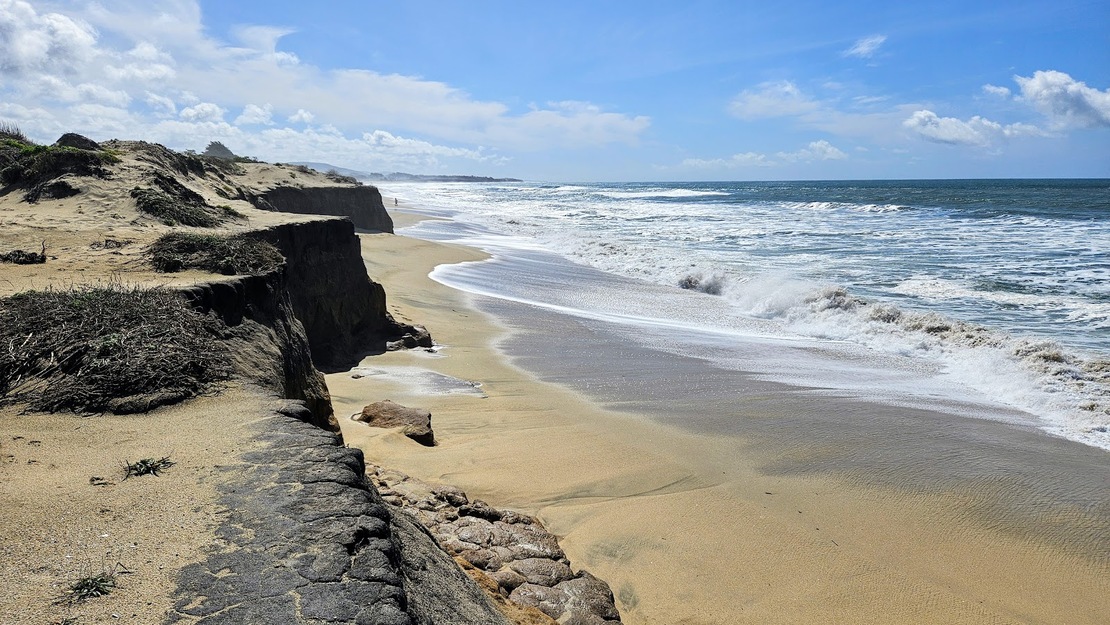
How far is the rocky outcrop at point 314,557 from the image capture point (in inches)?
85.3

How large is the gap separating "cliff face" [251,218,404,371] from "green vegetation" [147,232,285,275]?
1.48 m

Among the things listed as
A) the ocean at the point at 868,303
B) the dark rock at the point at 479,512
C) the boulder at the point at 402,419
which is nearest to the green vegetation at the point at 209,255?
the boulder at the point at 402,419

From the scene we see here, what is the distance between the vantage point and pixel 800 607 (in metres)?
4.20

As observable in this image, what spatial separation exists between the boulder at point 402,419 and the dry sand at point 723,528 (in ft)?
0.47

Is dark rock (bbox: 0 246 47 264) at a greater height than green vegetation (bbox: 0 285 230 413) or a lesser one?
greater

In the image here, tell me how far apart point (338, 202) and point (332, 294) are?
1742 cm

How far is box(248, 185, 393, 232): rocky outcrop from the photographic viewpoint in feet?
69.7

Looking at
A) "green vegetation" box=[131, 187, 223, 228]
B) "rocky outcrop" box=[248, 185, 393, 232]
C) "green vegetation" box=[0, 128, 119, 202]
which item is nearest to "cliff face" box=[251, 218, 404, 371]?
"green vegetation" box=[131, 187, 223, 228]

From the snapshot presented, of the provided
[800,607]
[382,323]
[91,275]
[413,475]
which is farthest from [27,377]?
[382,323]

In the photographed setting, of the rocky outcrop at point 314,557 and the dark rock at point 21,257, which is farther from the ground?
the dark rock at point 21,257

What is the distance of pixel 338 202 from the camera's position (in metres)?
25.5

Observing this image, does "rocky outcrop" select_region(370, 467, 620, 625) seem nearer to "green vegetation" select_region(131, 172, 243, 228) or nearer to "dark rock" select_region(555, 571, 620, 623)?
"dark rock" select_region(555, 571, 620, 623)

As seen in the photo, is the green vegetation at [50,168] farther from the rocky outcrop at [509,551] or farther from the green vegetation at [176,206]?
the rocky outcrop at [509,551]

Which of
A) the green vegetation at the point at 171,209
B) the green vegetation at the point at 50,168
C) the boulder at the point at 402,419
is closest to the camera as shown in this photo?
the boulder at the point at 402,419
